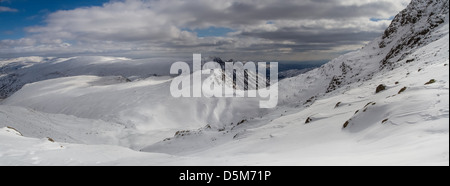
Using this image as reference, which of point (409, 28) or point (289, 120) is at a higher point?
point (409, 28)

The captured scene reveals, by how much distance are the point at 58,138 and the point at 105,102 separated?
5568 cm

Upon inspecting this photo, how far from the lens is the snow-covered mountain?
926 centimetres

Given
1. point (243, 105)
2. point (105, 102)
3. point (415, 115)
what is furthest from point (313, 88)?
point (415, 115)

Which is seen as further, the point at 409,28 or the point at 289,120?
the point at 409,28

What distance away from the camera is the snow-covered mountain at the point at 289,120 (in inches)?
364

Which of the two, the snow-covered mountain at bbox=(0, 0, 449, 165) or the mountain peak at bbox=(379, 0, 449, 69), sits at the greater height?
the mountain peak at bbox=(379, 0, 449, 69)

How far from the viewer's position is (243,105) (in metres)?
73.6

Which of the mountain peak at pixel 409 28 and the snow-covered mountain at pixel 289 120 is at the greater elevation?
the mountain peak at pixel 409 28

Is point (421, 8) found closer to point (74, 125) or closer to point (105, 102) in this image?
point (74, 125)

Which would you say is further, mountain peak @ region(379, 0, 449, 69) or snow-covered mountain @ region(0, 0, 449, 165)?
mountain peak @ region(379, 0, 449, 69)

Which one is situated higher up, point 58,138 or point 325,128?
point 325,128

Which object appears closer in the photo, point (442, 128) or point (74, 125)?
point (442, 128)

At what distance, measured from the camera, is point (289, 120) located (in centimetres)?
2453

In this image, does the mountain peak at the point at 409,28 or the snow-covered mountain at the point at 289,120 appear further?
the mountain peak at the point at 409,28
